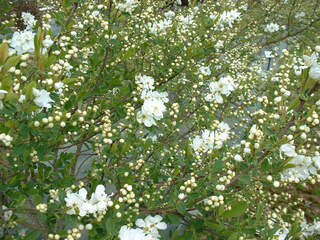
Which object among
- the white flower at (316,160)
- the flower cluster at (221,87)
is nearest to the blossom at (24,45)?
the flower cluster at (221,87)

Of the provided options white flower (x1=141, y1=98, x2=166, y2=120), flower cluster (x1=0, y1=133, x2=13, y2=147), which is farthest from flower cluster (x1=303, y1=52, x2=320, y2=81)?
flower cluster (x1=0, y1=133, x2=13, y2=147)

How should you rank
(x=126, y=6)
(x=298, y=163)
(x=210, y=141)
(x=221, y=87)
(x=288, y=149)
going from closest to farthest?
(x=288, y=149)
(x=298, y=163)
(x=210, y=141)
(x=126, y=6)
(x=221, y=87)

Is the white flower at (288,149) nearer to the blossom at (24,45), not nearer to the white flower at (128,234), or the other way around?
the white flower at (128,234)

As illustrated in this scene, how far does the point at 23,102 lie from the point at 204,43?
68.7 inches

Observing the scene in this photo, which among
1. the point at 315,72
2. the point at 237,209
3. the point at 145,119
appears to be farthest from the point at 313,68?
the point at 145,119

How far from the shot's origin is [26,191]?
1.65m

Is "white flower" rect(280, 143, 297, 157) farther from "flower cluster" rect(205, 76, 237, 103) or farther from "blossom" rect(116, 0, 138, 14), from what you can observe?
"blossom" rect(116, 0, 138, 14)

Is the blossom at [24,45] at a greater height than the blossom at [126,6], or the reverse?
the blossom at [126,6]

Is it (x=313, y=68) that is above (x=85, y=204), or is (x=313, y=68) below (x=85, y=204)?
above

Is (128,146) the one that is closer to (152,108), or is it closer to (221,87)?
(152,108)

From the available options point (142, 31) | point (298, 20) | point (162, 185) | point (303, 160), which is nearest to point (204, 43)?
point (142, 31)

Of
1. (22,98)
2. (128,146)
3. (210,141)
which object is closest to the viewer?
(22,98)

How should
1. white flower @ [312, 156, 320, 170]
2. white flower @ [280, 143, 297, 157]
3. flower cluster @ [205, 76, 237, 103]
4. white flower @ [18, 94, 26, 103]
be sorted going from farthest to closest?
flower cluster @ [205, 76, 237, 103] → white flower @ [312, 156, 320, 170] → white flower @ [280, 143, 297, 157] → white flower @ [18, 94, 26, 103]

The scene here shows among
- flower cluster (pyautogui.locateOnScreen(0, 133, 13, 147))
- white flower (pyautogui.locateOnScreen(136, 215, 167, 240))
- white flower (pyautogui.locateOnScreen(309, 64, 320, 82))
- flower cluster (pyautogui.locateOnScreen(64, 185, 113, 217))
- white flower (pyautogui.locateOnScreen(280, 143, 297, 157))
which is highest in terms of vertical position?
flower cluster (pyautogui.locateOnScreen(0, 133, 13, 147))
